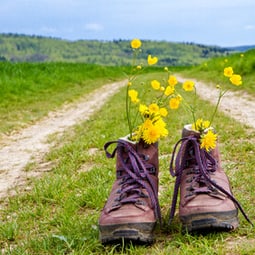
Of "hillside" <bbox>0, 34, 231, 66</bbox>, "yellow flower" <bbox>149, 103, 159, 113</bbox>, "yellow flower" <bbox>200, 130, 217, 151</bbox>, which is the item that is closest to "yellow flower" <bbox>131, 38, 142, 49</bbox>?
"yellow flower" <bbox>149, 103, 159, 113</bbox>

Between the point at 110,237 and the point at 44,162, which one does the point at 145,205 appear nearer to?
the point at 110,237

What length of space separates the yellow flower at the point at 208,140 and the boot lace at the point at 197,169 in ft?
0.13

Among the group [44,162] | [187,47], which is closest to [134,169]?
[44,162]

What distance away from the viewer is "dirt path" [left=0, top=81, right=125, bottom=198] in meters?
5.13

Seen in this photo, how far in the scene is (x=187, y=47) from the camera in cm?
17750

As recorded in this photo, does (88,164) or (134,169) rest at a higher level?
(134,169)

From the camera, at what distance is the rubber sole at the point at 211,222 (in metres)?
2.68

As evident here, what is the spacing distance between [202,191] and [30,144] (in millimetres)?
4875

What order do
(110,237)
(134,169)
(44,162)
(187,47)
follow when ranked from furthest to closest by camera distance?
1. (187,47)
2. (44,162)
3. (134,169)
4. (110,237)

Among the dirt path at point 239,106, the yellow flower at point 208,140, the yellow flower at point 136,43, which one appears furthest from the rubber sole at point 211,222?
the dirt path at point 239,106

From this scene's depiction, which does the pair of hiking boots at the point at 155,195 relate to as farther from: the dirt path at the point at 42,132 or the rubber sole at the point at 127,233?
the dirt path at the point at 42,132

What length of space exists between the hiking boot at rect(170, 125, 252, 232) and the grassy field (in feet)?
0.25

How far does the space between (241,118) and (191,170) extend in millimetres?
5577

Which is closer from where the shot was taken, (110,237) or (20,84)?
(110,237)
